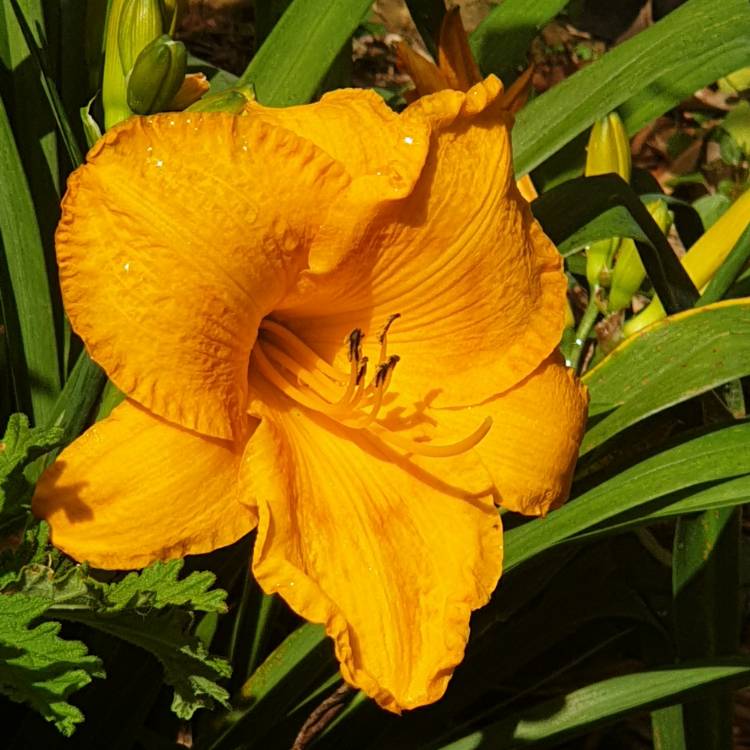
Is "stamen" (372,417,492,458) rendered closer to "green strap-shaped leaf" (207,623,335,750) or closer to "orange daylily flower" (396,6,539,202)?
"green strap-shaped leaf" (207,623,335,750)

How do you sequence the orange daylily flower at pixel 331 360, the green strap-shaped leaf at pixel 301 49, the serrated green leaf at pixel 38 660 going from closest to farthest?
the serrated green leaf at pixel 38 660 → the orange daylily flower at pixel 331 360 → the green strap-shaped leaf at pixel 301 49

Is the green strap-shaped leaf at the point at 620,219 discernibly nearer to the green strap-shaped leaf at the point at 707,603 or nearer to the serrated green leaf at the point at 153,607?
the green strap-shaped leaf at the point at 707,603

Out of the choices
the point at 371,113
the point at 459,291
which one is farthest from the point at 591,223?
the point at 371,113

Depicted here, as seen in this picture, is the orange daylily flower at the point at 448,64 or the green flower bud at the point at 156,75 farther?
the orange daylily flower at the point at 448,64

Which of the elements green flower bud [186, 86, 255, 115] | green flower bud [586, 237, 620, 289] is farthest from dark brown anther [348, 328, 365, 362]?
green flower bud [586, 237, 620, 289]

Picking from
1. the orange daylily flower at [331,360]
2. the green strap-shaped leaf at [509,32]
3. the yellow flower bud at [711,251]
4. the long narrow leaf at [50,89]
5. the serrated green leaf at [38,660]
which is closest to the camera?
the serrated green leaf at [38,660]

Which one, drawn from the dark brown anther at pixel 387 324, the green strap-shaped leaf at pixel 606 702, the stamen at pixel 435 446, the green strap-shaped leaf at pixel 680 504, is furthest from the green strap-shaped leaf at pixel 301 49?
the green strap-shaped leaf at pixel 606 702

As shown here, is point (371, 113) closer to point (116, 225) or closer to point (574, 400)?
point (116, 225)
